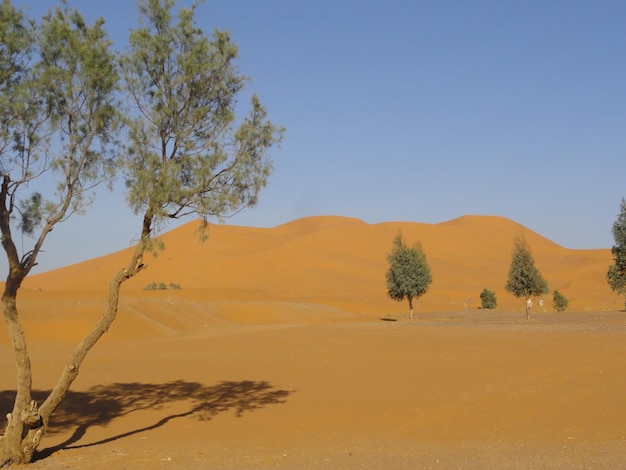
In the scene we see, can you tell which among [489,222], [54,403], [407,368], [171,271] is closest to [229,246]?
[171,271]

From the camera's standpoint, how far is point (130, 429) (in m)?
12.3

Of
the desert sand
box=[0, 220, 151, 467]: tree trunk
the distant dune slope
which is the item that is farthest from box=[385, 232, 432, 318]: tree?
box=[0, 220, 151, 467]: tree trunk

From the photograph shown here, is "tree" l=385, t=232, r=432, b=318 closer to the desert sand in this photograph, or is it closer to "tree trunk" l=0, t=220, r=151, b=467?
the desert sand

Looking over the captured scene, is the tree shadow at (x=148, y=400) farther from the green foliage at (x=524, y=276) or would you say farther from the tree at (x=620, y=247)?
the green foliage at (x=524, y=276)

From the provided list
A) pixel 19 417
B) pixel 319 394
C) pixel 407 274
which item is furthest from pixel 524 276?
pixel 19 417

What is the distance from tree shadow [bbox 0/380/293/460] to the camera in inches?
501

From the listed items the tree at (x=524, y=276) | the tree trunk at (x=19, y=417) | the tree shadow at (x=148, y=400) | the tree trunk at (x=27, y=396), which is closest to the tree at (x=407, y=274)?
the tree at (x=524, y=276)

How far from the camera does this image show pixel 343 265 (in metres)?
102

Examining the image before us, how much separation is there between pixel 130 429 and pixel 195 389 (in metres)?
3.76

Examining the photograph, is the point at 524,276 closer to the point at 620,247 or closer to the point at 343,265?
the point at 620,247

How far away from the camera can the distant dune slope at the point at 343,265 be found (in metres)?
83.0

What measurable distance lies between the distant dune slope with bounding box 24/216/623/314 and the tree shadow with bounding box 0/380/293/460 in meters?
43.4

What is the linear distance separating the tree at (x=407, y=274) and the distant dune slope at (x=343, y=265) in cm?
1279

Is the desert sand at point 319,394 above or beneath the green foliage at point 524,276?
beneath
